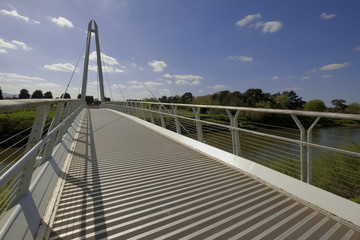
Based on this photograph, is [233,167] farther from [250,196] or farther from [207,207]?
[207,207]

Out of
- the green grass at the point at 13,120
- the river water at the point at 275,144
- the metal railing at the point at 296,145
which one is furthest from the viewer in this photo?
the green grass at the point at 13,120

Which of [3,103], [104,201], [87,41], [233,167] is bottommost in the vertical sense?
[233,167]

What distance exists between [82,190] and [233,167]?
2258 millimetres

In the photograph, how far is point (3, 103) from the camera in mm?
1144

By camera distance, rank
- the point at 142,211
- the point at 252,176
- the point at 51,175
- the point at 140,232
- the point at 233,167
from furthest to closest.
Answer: the point at 233,167, the point at 252,176, the point at 51,175, the point at 142,211, the point at 140,232

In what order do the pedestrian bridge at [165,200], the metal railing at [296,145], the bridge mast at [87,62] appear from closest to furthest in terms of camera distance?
the pedestrian bridge at [165,200] → the metal railing at [296,145] → the bridge mast at [87,62]

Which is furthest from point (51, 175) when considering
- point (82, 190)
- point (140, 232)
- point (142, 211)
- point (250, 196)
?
point (250, 196)

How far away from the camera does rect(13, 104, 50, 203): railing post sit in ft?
6.06

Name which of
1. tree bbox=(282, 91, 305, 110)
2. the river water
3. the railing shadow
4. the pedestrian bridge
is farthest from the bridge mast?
tree bbox=(282, 91, 305, 110)

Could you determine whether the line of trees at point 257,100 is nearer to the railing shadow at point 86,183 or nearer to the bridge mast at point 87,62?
the bridge mast at point 87,62

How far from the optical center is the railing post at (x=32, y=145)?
185 centimetres

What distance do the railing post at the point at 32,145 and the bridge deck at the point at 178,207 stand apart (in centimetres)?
40

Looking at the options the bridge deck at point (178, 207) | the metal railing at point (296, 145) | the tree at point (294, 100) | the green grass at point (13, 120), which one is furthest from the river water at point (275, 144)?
the tree at point (294, 100)

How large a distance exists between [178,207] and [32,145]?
154 cm
